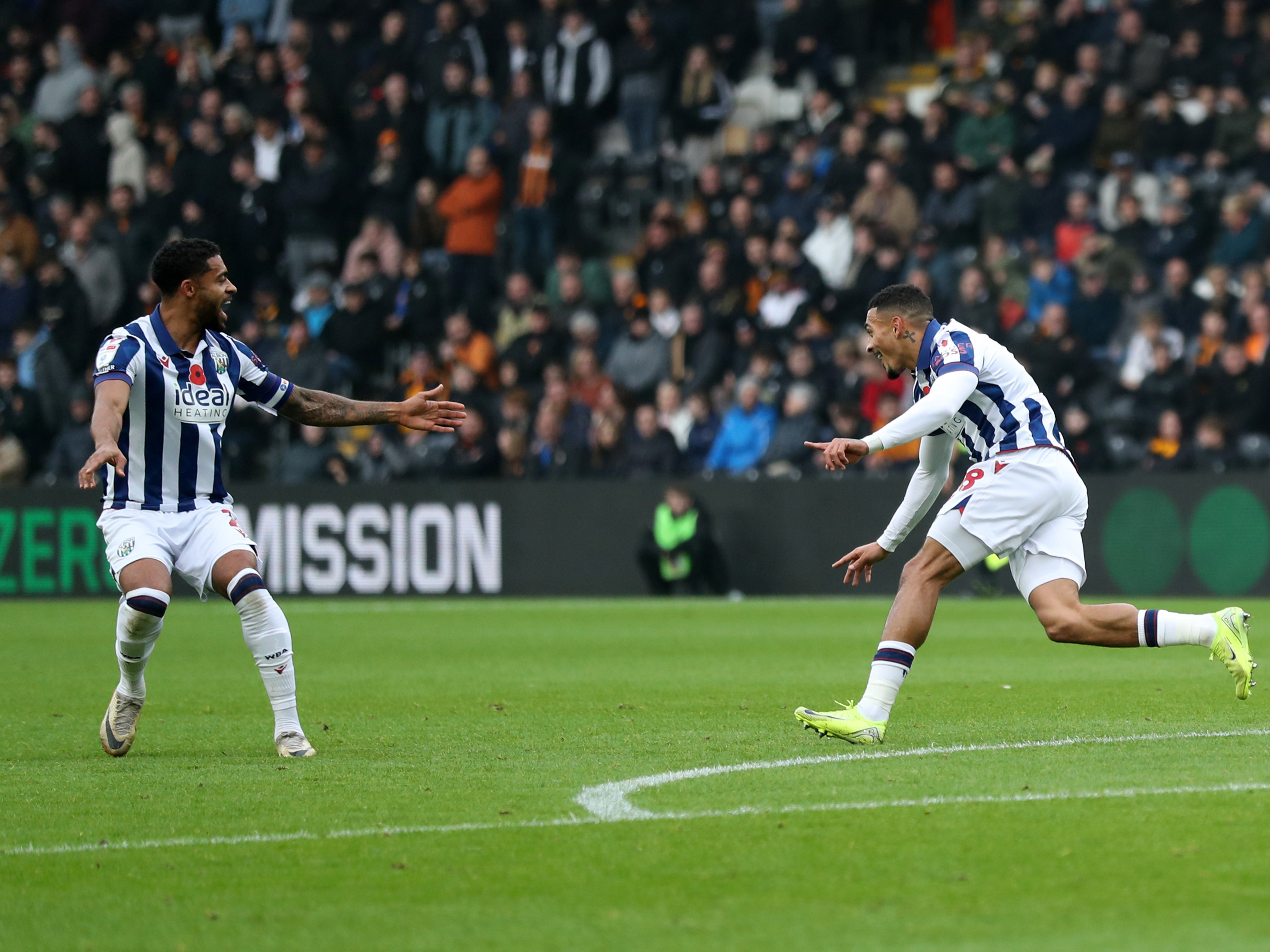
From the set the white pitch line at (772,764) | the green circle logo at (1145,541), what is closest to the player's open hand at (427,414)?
the white pitch line at (772,764)

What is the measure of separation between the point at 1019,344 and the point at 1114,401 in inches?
43.1

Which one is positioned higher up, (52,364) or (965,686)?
(52,364)

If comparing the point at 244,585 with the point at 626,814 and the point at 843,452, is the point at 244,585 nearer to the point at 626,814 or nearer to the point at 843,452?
the point at 626,814

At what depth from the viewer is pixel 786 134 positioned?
22922 mm

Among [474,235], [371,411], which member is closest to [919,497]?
[371,411]

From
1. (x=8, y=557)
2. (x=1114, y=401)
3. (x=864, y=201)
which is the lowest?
(x=8, y=557)

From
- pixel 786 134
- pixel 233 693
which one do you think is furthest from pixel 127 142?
pixel 233 693

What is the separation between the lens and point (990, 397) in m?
7.85

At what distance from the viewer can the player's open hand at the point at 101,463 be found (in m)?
7.01

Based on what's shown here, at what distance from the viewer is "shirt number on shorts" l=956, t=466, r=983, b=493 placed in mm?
7875

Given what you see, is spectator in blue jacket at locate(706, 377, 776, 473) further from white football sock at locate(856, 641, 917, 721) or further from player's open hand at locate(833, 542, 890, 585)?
white football sock at locate(856, 641, 917, 721)

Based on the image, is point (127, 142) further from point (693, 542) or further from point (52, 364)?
point (693, 542)

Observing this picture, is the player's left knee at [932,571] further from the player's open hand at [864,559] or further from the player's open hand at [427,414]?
the player's open hand at [427,414]

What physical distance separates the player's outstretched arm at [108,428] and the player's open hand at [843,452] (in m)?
2.68
